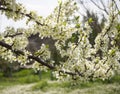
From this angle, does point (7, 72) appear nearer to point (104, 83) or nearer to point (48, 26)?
point (104, 83)

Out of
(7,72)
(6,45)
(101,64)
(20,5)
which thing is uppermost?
(20,5)

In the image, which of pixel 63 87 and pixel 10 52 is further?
pixel 63 87

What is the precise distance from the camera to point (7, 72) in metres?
53.3

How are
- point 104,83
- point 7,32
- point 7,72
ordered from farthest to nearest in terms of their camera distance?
1. point 7,72
2. point 104,83
3. point 7,32

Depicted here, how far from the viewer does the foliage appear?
486 cm

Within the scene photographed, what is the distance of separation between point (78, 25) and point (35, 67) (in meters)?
0.97

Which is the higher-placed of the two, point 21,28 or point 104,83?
point 21,28

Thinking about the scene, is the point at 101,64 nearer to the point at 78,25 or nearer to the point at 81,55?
the point at 81,55

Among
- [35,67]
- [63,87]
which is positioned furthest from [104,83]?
[35,67]

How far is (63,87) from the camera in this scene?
28.2m

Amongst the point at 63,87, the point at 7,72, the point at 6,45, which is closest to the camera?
the point at 6,45

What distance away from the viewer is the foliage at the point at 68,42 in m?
4.86

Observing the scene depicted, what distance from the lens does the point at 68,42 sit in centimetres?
502

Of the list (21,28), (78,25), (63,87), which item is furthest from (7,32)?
(63,87)
